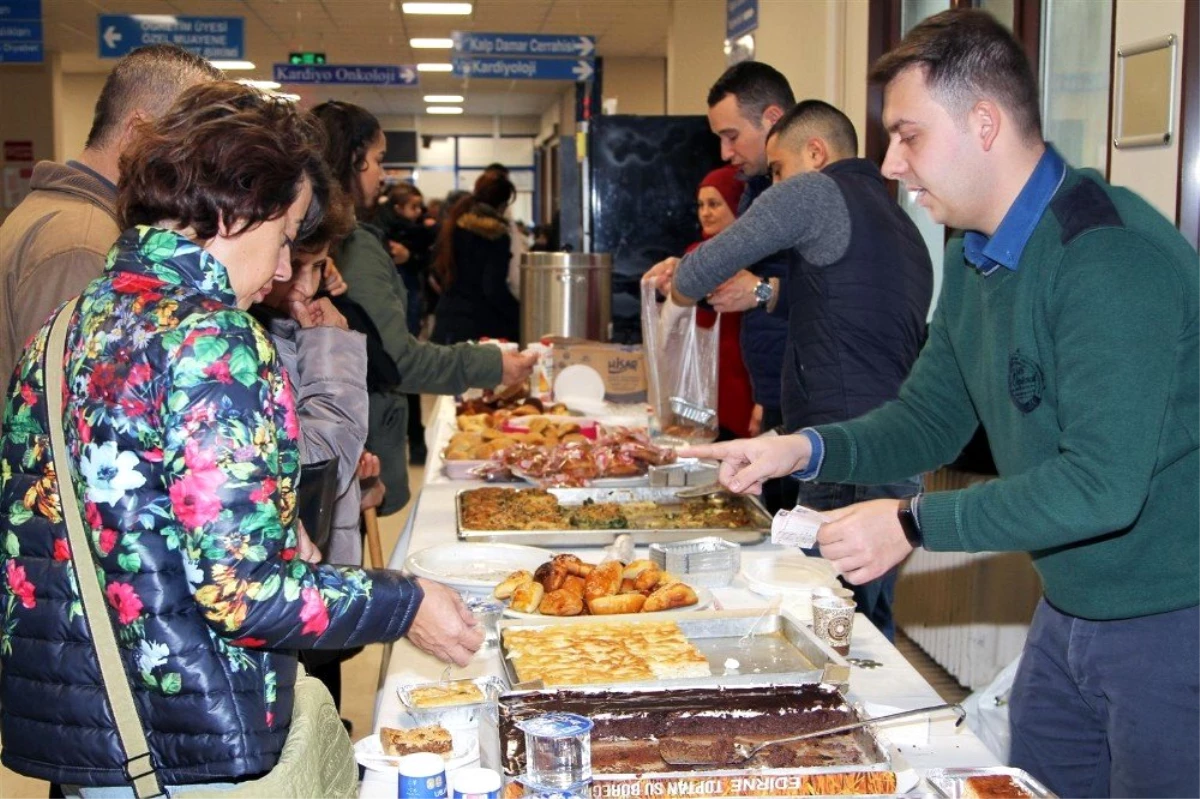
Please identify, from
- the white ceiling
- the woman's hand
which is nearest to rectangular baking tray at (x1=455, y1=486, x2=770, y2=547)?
the woman's hand

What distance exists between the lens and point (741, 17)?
741 cm

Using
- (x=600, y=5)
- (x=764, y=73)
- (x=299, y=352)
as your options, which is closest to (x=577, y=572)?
(x=299, y=352)

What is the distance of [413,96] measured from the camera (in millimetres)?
20609

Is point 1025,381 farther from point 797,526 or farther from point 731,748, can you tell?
point 731,748

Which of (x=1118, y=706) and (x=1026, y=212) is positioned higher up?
(x=1026, y=212)

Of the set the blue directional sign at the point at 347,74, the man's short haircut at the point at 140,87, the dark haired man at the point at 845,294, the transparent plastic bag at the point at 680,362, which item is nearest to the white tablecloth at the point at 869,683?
the dark haired man at the point at 845,294

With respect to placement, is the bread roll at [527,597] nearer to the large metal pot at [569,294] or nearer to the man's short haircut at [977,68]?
the man's short haircut at [977,68]

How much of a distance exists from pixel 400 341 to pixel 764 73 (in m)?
1.48

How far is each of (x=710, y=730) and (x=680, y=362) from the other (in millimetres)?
2586

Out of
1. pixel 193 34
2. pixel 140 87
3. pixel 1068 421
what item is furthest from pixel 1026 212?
pixel 193 34

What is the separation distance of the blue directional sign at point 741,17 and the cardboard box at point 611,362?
3.05 meters

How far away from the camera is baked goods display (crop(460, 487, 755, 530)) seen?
287 centimetres

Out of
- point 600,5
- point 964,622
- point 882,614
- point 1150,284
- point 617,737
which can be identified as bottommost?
point 964,622

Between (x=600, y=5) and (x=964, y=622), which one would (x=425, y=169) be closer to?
(x=600, y=5)
